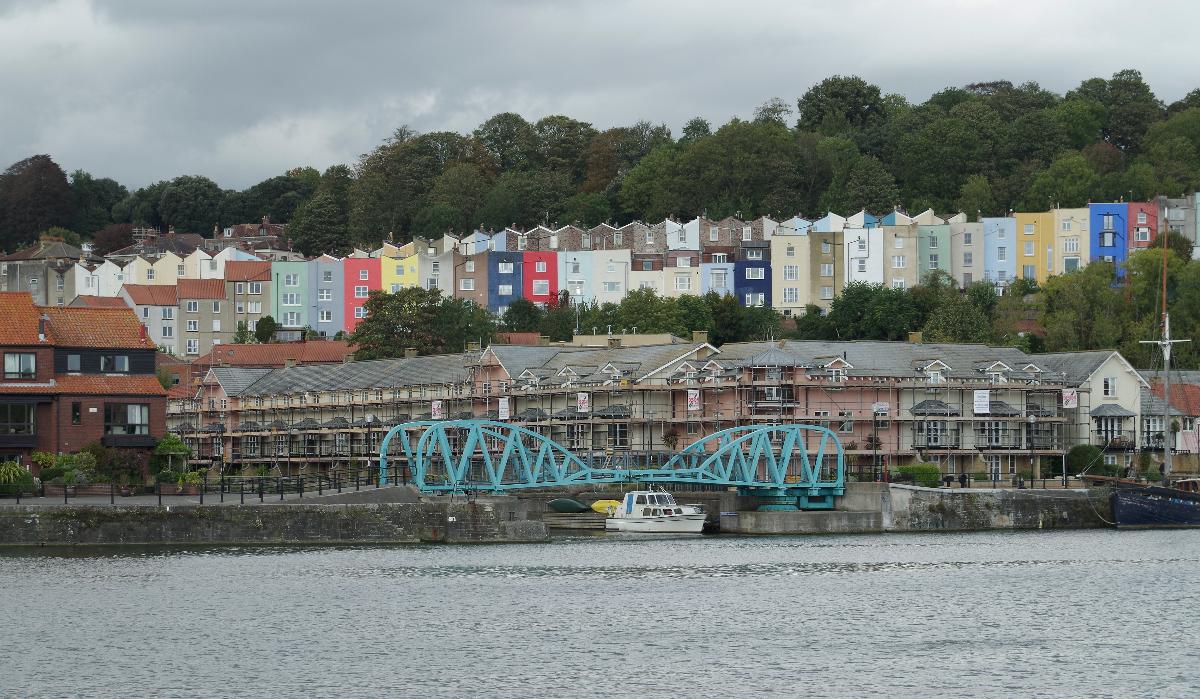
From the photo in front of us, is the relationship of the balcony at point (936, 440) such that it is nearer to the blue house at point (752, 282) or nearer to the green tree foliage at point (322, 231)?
the blue house at point (752, 282)

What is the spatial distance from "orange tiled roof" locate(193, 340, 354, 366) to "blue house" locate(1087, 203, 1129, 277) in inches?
2217

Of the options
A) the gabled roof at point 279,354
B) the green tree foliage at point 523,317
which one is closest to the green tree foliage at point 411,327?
the gabled roof at point 279,354

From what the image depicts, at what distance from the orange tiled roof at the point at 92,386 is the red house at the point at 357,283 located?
77339 millimetres

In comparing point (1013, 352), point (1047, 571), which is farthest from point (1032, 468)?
point (1047, 571)

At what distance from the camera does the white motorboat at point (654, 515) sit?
78812 mm

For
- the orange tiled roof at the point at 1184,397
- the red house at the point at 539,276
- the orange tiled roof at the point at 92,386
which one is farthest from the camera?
the red house at the point at 539,276

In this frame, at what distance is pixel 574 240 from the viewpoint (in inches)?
6132

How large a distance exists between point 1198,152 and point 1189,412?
65.7m

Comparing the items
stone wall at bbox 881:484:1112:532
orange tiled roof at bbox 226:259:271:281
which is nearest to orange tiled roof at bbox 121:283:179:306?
orange tiled roof at bbox 226:259:271:281

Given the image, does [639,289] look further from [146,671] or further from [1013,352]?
[146,671]

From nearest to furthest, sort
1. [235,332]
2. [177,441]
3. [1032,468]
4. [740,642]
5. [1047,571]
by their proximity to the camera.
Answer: [740,642] < [1047,571] < [177,441] < [1032,468] < [235,332]

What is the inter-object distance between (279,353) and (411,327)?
1257cm

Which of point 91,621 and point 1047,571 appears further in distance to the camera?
point 1047,571

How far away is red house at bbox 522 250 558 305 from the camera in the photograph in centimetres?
14925
